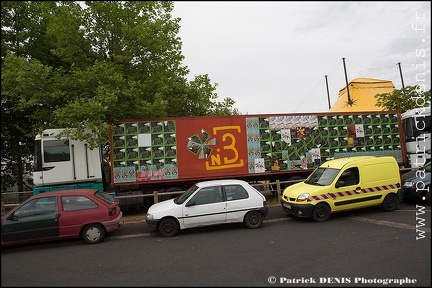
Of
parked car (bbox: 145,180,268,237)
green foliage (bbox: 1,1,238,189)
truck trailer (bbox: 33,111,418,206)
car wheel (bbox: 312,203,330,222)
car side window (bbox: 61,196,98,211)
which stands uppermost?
green foliage (bbox: 1,1,238,189)

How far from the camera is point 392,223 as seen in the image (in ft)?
25.0

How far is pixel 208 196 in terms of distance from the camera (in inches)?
313

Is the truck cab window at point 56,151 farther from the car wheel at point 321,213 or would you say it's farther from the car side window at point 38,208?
the car wheel at point 321,213

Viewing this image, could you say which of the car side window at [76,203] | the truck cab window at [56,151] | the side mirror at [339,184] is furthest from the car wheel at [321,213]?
the truck cab window at [56,151]

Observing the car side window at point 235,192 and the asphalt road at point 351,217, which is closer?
the asphalt road at point 351,217

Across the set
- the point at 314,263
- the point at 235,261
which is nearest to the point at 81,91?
the point at 235,261

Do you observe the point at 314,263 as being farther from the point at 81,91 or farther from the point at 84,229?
the point at 81,91

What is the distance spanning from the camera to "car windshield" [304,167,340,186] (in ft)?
29.1

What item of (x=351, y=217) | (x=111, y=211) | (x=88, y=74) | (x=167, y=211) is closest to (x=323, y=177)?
(x=351, y=217)

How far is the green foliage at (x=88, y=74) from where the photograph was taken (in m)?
10.1

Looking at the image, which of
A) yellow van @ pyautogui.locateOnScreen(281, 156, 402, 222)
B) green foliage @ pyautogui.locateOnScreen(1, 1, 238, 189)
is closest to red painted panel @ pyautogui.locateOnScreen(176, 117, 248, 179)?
green foliage @ pyautogui.locateOnScreen(1, 1, 238, 189)

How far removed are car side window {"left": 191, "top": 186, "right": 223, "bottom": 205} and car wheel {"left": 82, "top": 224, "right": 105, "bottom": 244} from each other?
2.39m

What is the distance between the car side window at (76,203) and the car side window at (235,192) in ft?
11.1

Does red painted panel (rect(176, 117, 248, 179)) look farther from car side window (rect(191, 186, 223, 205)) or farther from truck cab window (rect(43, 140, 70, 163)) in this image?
truck cab window (rect(43, 140, 70, 163))
